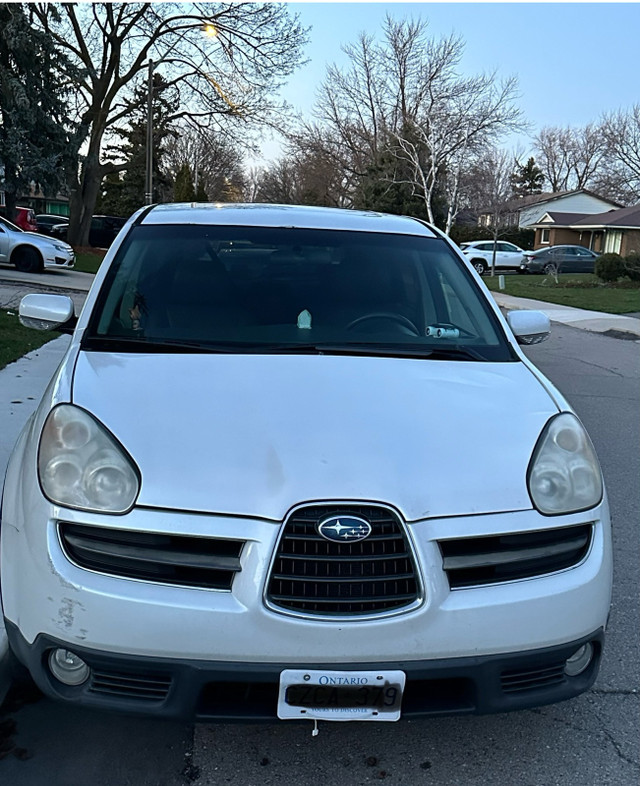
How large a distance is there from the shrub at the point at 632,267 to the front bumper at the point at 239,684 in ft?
93.3

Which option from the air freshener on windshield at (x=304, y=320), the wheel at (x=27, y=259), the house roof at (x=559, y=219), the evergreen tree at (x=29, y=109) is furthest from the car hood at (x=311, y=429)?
the house roof at (x=559, y=219)

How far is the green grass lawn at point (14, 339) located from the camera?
28.1 feet

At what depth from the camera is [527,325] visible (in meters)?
3.82

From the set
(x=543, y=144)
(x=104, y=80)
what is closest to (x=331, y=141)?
(x=104, y=80)

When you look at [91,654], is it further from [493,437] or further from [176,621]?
[493,437]

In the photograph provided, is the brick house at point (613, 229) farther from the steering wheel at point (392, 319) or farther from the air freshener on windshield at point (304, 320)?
the air freshener on windshield at point (304, 320)

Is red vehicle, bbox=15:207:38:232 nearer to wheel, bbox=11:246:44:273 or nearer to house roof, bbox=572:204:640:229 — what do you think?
wheel, bbox=11:246:44:273

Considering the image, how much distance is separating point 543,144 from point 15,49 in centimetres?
6864

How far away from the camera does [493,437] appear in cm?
240

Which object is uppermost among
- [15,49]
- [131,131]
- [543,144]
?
[543,144]

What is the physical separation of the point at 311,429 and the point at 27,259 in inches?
745

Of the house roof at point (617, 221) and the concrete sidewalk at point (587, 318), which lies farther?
the house roof at point (617, 221)

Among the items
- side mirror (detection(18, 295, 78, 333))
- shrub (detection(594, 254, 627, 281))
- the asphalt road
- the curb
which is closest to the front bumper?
the asphalt road

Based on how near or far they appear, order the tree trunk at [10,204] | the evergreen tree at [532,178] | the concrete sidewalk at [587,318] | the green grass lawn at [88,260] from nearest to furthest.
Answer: the concrete sidewalk at [587,318]
the green grass lawn at [88,260]
the tree trunk at [10,204]
the evergreen tree at [532,178]
